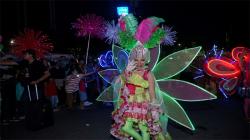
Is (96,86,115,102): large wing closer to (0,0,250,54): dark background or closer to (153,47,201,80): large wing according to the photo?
(153,47,201,80): large wing

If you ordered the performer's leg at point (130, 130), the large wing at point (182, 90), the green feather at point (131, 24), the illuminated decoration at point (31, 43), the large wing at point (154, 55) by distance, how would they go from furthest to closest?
the illuminated decoration at point (31, 43) → the large wing at point (154, 55) → the large wing at point (182, 90) → the green feather at point (131, 24) → the performer's leg at point (130, 130)

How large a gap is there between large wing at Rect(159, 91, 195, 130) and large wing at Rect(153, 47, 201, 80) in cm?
35

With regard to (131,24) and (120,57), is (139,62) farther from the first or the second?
(120,57)

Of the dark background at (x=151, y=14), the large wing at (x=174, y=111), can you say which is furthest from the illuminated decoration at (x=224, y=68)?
the dark background at (x=151, y=14)

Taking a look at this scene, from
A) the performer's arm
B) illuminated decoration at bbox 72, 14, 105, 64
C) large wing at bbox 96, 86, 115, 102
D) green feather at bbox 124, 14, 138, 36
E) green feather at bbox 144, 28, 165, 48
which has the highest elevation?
illuminated decoration at bbox 72, 14, 105, 64

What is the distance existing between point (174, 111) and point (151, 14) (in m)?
23.7

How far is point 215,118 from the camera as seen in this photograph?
922cm

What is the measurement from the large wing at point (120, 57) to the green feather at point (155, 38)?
2.38ft

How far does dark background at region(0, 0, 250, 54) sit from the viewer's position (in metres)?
25.5

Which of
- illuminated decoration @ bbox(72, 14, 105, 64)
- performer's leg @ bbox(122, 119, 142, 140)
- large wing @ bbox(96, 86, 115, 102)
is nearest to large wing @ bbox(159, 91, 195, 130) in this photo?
performer's leg @ bbox(122, 119, 142, 140)

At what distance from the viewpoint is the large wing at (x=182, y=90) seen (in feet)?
20.8

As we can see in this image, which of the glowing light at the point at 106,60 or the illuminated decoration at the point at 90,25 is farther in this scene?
the illuminated decoration at the point at 90,25

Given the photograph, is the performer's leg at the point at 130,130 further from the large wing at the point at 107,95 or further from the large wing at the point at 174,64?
the large wing at the point at 107,95

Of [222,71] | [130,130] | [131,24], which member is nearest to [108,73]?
[131,24]
